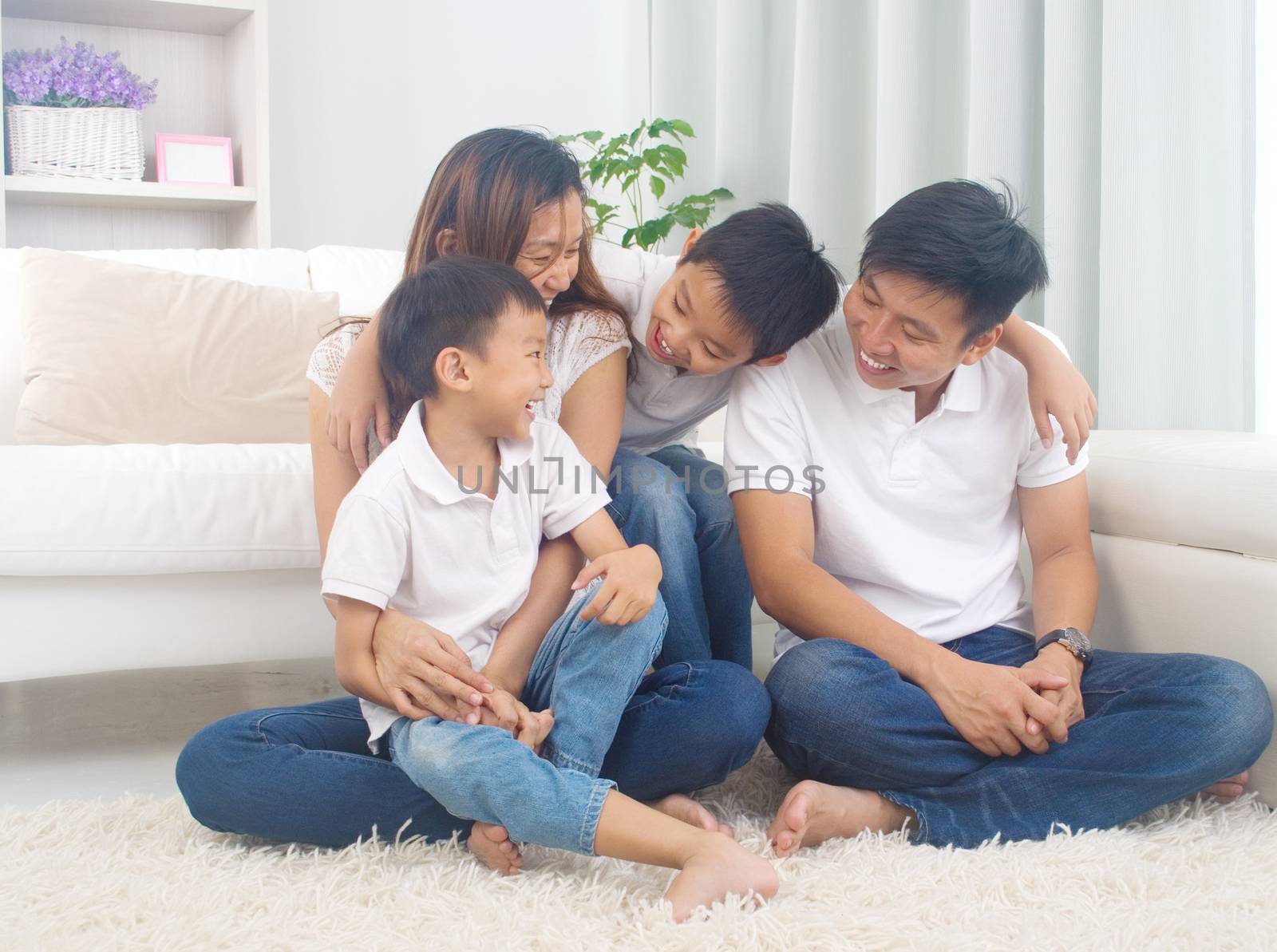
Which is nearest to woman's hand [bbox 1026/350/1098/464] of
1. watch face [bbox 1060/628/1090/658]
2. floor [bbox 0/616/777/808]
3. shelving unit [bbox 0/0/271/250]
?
watch face [bbox 1060/628/1090/658]

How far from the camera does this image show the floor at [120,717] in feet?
4.50

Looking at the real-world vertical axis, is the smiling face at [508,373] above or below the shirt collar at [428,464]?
above

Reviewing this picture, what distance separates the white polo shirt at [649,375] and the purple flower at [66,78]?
1.89 meters

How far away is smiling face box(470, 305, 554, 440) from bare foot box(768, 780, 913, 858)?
457mm

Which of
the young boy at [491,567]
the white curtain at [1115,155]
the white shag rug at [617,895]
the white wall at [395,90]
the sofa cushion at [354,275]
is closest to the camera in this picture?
the white shag rug at [617,895]

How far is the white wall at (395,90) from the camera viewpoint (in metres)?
3.04

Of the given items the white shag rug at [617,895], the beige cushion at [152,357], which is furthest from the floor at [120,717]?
the beige cushion at [152,357]

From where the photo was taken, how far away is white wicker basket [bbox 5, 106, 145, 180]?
2.67 metres

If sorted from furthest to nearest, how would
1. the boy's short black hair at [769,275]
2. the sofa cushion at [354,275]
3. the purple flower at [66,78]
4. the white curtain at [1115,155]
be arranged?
1. the purple flower at [66,78]
2. the sofa cushion at [354,275]
3. the white curtain at [1115,155]
4. the boy's short black hair at [769,275]

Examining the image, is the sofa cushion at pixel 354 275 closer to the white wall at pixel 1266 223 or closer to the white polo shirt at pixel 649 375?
the white polo shirt at pixel 649 375

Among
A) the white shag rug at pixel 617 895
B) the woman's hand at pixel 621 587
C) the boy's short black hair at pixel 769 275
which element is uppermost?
the boy's short black hair at pixel 769 275

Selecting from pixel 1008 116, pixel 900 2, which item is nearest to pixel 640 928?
pixel 1008 116

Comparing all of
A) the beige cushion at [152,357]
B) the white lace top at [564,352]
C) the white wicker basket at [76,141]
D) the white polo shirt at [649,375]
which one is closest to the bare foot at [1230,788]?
the white polo shirt at [649,375]

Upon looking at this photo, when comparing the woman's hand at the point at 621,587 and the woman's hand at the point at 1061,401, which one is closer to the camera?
the woman's hand at the point at 621,587
